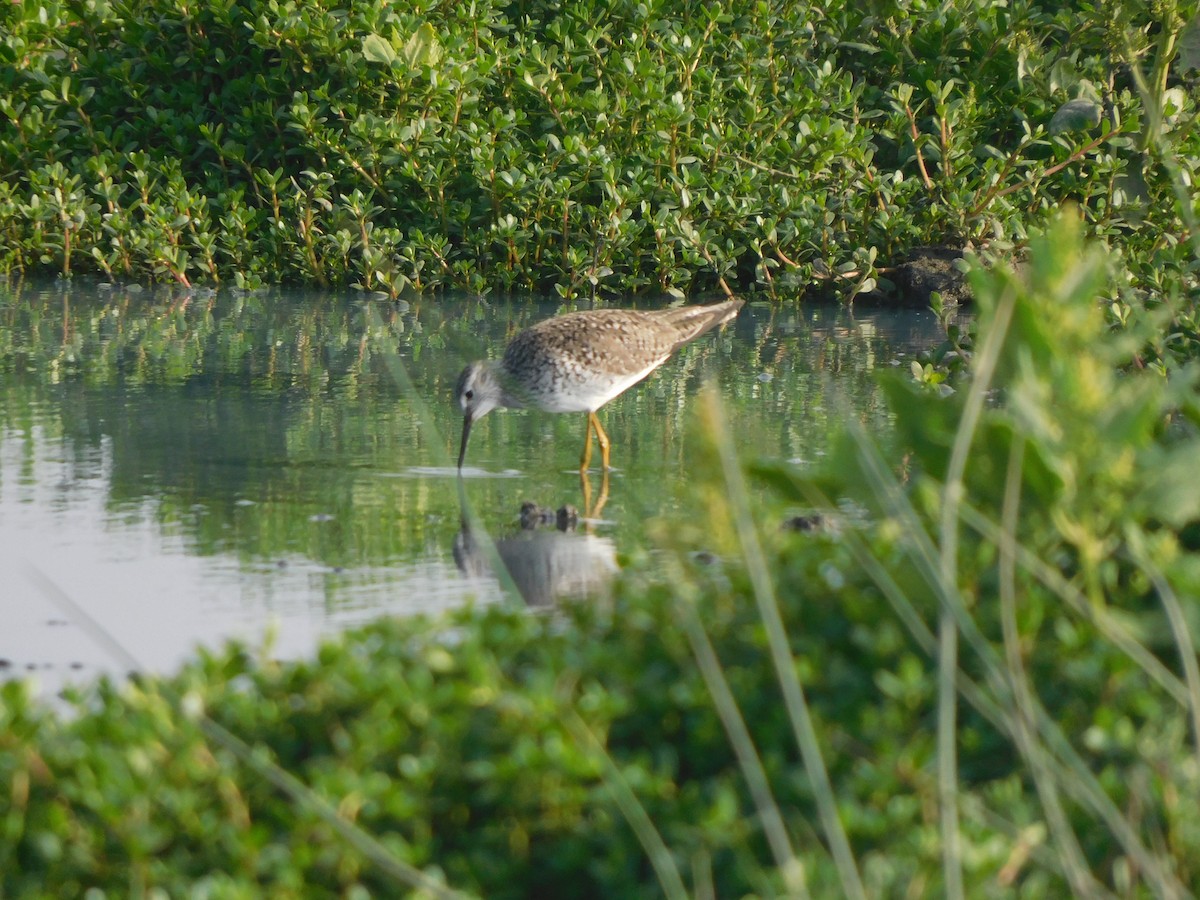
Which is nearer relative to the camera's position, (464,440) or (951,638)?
(951,638)

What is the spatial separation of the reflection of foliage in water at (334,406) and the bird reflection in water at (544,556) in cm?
17

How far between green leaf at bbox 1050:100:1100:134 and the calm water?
1.72 meters

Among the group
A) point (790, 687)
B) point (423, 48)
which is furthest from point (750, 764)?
point (423, 48)

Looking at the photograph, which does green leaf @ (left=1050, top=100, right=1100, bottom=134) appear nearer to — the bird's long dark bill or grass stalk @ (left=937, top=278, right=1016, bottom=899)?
the bird's long dark bill

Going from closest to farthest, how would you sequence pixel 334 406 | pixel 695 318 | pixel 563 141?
pixel 334 406, pixel 695 318, pixel 563 141

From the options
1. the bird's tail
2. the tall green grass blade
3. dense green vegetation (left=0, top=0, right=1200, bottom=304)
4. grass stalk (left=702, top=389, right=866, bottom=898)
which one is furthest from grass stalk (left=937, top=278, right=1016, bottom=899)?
dense green vegetation (left=0, top=0, right=1200, bottom=304)

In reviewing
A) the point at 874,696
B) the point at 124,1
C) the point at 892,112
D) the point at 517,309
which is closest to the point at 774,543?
the point at 874,696

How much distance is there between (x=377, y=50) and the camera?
11.2 m

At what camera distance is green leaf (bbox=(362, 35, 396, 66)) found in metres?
11.2

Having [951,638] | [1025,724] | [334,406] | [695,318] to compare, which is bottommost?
[1025,724]

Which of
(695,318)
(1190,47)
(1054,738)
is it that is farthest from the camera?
(1190,47)

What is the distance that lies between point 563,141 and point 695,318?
3.57 m

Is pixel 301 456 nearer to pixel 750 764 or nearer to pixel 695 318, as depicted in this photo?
pixel 695 318

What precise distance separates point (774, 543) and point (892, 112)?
9181mm
